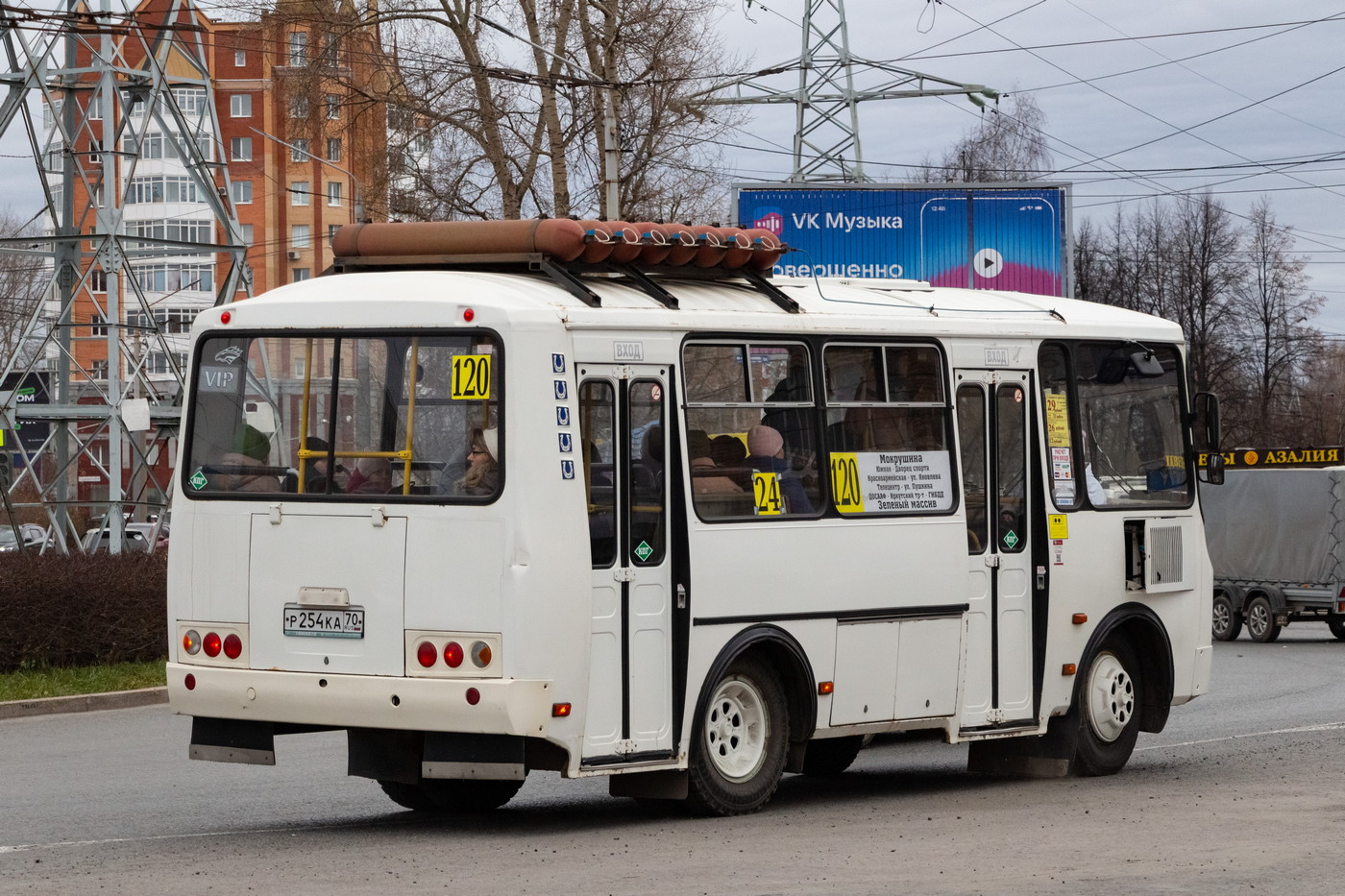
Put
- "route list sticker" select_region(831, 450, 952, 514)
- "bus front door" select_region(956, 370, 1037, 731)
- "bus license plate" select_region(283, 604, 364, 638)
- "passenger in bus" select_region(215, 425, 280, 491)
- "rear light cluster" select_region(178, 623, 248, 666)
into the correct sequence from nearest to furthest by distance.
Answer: "bus license plate" select_region(283, 604, 364, 638)
"rear light cluster" select_region(178, 623, 248, 666)
"passenger in bus" select_region(215, 425, 280, 491)
"route list sticker" select_region(831, 450, 952, 514)
"bus front door" select_region(956, 370, 1037, 731)

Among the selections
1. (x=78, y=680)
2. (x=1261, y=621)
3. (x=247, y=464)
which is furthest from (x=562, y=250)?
(x=1261, y=621)

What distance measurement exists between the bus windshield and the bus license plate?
55 cm

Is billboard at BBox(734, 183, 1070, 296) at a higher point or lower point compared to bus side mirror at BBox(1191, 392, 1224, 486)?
higher

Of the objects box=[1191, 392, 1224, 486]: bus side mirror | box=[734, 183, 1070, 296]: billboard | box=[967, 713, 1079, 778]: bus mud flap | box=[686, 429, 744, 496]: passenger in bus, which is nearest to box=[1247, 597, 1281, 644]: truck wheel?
box=[734, 183, 1070, 296]: billboard

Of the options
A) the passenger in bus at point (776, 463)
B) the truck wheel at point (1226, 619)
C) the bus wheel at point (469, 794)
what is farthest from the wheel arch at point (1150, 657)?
the truck wheel at point (1226, 619)

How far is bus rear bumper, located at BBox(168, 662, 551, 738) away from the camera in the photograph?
9039mm

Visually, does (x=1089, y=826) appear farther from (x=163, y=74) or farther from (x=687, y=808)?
(x=163, y=74)

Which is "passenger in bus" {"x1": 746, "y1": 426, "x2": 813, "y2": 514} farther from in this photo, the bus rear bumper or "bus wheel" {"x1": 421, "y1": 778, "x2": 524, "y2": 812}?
"bus wheel" {"x1": 421, "y1": 778, "x2": 524, "y2": 812}

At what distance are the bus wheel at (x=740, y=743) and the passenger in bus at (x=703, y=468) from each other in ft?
2.94

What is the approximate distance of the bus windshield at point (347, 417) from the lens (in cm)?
939

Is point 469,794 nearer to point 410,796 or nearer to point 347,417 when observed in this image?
point 410,796

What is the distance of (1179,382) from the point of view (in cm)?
1330

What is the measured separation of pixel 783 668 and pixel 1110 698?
2.95 m

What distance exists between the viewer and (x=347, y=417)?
31.7ft
